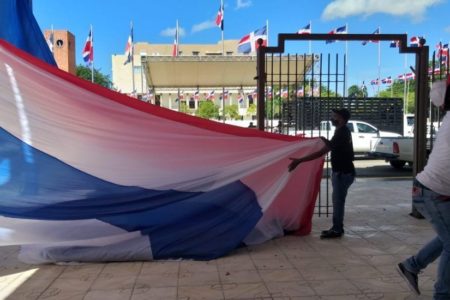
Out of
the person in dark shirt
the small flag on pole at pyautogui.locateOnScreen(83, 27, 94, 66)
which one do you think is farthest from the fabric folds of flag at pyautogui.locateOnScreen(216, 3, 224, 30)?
the person in dark shirt

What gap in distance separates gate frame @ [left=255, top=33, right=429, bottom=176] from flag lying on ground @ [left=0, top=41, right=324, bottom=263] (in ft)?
4.86

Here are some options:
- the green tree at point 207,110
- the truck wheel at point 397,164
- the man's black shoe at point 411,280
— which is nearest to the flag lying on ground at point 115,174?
the man's black shoe at point 411,280

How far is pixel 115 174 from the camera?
17.8 feet

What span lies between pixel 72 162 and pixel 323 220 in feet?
13.7

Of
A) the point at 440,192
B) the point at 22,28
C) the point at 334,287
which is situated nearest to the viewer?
the point at 440,192

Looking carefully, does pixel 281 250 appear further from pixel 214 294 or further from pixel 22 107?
pixel 22 107

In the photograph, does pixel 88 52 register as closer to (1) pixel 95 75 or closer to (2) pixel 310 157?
(1) pixel 95 75

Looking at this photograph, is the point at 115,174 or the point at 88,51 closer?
the point at 115,174

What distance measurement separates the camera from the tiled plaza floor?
455 centimetres

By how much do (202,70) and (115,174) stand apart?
45.7 feet

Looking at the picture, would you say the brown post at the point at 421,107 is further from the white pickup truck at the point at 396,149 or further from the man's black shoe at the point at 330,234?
the white pickup truck at the point at 396,149

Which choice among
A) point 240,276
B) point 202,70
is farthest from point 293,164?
point 202,70

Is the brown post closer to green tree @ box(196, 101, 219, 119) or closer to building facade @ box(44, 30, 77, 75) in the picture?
building facade @ box(44, 30, 77, 75)

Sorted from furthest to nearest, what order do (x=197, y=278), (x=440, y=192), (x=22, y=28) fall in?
(x=22, y=28) → (x=197, y=278) → (x=440, y=192)
